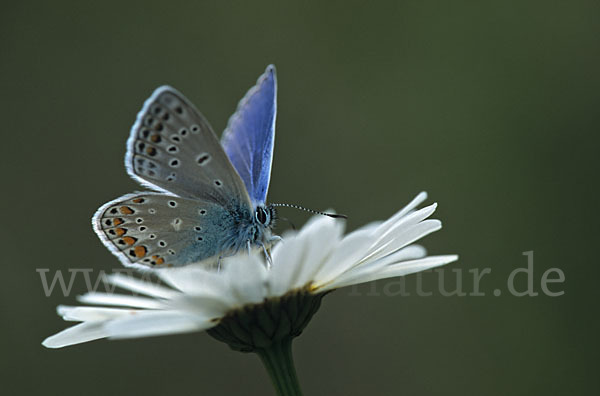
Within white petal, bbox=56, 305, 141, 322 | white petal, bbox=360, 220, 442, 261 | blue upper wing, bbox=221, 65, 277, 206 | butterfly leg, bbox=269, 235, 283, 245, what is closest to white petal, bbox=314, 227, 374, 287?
white petal, bbox=360, 220, 442, 261

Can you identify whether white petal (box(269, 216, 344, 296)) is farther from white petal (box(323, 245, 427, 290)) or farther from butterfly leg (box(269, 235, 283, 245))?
butterfly leg (box(269, 235, 283, 245))

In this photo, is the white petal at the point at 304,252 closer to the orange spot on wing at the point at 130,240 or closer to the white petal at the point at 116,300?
the white petal at the point at 116,300

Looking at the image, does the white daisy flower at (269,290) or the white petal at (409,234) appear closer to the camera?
the white daisy flower at (269,290)

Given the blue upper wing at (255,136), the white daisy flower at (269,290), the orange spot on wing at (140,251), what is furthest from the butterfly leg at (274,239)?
the white daisy flower at (269,290)

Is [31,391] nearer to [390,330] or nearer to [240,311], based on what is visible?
[390,330]

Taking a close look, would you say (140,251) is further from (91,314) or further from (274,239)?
(91,314)

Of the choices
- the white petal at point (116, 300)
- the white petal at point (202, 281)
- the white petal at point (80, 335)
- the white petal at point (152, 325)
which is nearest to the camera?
the white petal at point (152, 325)
